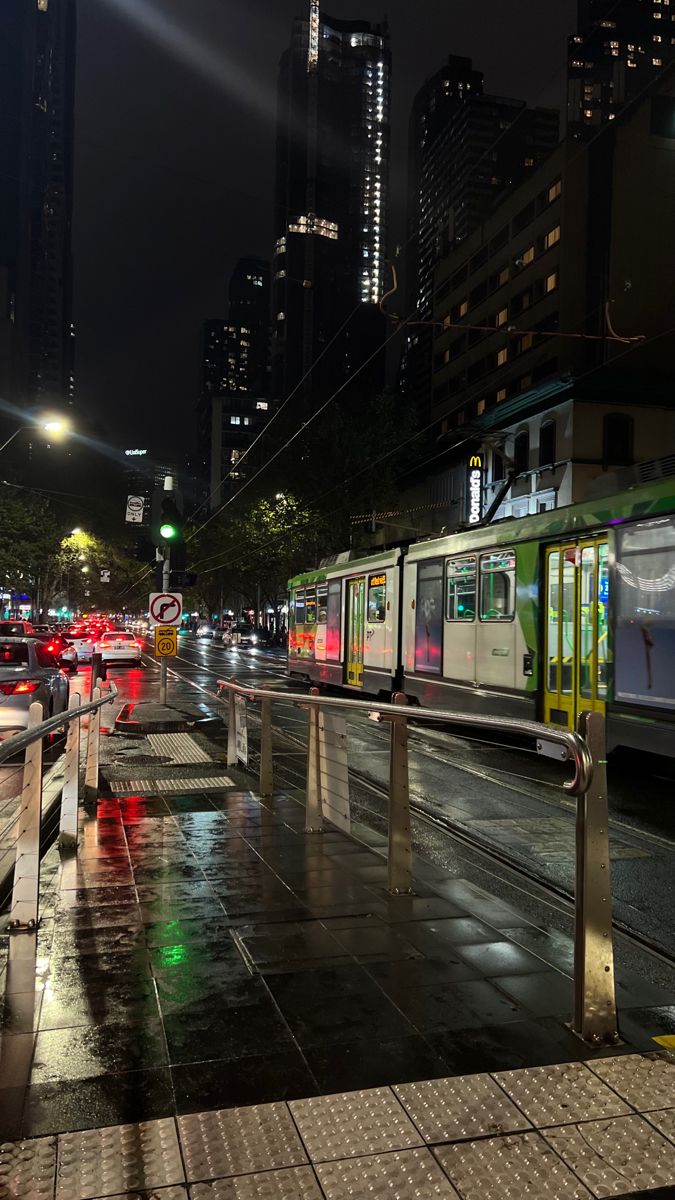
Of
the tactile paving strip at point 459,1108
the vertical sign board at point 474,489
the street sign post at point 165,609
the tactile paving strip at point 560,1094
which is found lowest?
the tactile paving strip at point 560,1094

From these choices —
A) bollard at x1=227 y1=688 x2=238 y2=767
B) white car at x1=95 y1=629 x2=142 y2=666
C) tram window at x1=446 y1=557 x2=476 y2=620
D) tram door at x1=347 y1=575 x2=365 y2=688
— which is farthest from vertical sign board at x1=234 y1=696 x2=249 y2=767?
white car at x1=95 y1=629 x2=142 y2=666

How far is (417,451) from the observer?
5191 cm

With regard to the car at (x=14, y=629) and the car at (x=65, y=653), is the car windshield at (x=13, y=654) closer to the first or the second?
the car at (x=14, y=629)

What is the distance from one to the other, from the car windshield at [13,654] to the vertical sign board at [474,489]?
104ft

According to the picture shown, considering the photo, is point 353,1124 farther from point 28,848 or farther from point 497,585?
point 497,585

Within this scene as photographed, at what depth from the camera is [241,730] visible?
11.0m

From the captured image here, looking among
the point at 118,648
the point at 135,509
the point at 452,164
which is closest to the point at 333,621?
the point at 135,509

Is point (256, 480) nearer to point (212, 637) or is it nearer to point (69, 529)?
point (69, 529)

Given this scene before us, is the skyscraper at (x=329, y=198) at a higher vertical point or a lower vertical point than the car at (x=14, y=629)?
higher

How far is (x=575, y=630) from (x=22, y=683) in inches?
323

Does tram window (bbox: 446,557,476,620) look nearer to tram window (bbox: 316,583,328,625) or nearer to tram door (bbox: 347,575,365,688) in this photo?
tram door (bbox: 347,575,365,688)

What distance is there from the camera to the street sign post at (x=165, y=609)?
1600 centimetres

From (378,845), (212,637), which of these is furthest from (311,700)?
(212,637)

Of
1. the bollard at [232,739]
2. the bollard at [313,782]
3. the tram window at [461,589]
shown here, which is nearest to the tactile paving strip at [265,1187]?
the bollard at [313,782]
